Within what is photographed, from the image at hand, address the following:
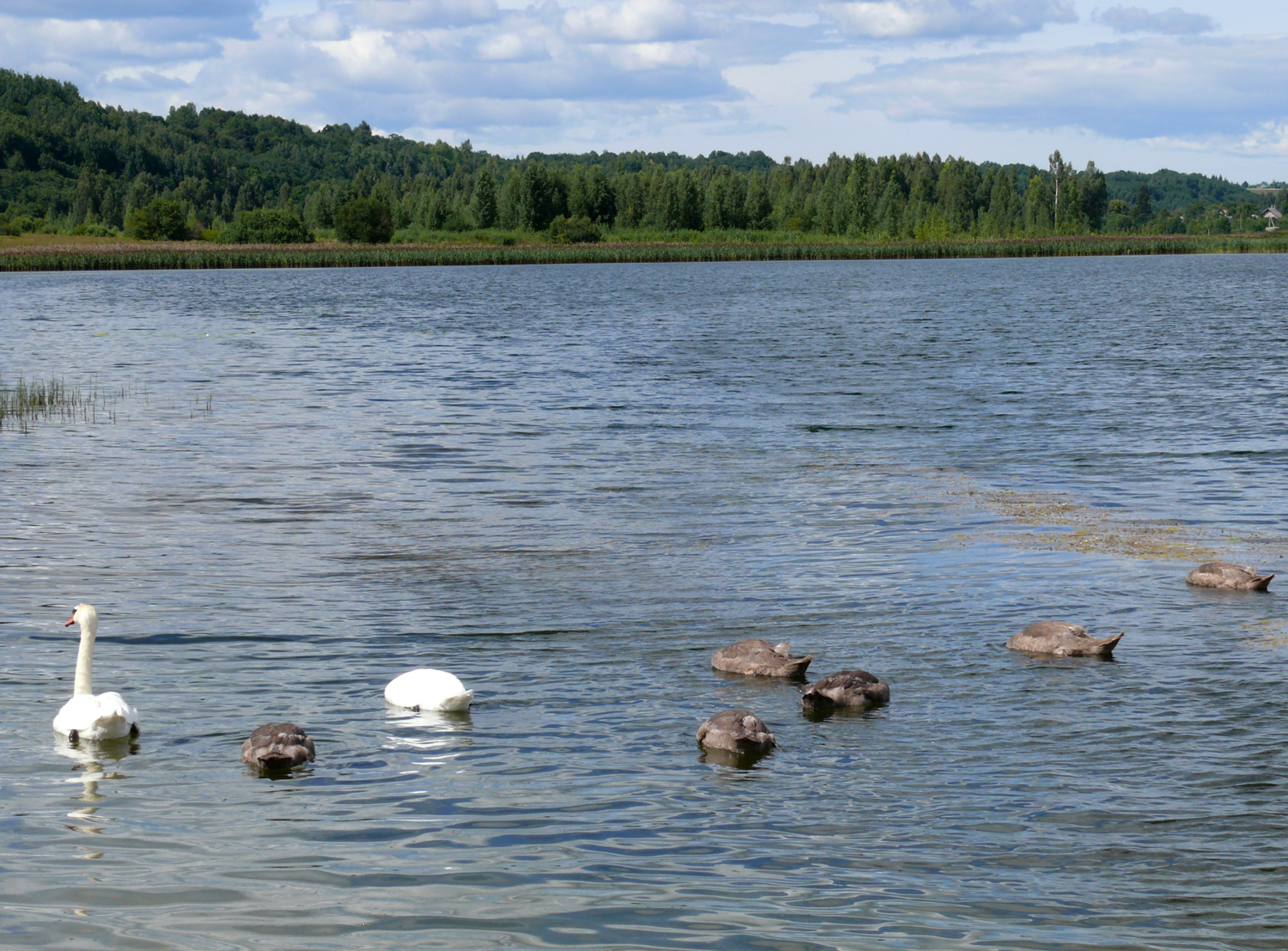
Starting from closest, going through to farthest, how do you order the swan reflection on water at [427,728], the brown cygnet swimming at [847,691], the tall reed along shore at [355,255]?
the swan reflection on water at [427,728] < the brown cygnet swimming at [847,691] < the tall reed along shore at [355,255]

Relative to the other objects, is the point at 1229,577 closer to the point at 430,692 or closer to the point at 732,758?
the point at 732,758

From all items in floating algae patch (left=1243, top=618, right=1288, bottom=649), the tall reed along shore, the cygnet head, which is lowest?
floating algae patch (left=1243, top=618, right=1288, bottom=649)

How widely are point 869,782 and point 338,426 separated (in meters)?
24.7

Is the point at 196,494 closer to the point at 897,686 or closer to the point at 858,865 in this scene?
the point at 897,686

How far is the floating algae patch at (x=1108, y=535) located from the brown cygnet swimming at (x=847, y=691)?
740cm

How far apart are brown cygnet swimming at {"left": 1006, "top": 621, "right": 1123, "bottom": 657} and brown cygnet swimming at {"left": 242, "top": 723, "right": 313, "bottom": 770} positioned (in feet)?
23.8

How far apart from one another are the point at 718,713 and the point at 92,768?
505 cm

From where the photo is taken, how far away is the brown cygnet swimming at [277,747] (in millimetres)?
10258

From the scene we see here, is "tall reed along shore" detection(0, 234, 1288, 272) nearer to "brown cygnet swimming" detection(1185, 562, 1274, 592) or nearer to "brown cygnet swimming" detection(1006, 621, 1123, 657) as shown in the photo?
"brown cygnet swimming" detection(1185, 562, 1274, 592)

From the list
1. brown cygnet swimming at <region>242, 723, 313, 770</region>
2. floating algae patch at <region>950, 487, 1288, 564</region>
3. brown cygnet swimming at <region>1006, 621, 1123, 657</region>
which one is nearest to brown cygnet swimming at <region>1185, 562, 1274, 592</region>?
floating algae patch at <region>950, 487, 1288, 564</region>

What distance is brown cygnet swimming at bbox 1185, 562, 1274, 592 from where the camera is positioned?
1556 centimetres

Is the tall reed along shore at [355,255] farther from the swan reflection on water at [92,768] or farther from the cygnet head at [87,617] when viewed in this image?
the swan reflection on water at [92,768]

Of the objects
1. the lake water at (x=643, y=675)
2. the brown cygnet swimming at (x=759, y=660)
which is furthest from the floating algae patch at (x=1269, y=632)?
the brown cygnet swimming at (x=759, y=660)

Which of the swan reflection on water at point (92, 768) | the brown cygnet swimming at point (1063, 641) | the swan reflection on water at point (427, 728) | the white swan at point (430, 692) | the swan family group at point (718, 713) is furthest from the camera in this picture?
the brown cygnet swimming at point (1063, 641)
